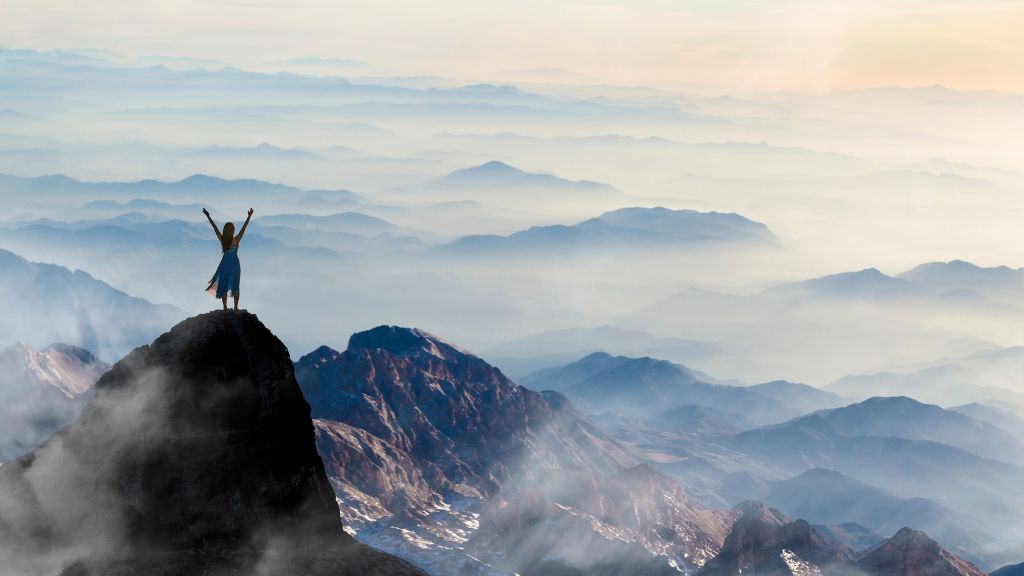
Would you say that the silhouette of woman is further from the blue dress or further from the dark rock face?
the dark rock face

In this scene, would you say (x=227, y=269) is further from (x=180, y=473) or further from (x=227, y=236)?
(x=180, y=473)

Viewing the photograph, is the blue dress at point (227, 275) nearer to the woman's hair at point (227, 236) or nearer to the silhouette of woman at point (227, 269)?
the silhouette of woman at point (227, 269)

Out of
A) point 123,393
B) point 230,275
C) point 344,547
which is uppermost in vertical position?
point 230,275

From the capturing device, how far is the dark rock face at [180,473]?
56656mm

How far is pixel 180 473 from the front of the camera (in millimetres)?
57062

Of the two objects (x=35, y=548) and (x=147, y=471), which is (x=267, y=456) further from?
(x=35, y=548)

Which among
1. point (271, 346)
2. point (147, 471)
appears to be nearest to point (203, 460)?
point (147, 471)

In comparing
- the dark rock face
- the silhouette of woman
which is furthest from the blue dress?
the dark rock face

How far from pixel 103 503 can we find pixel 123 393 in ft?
16.2

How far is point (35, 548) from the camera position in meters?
56.5

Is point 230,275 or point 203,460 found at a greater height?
point 230,275

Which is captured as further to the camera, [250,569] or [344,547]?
[344,547]

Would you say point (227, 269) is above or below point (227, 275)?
above

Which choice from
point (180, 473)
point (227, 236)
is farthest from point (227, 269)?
point (180, 473)
